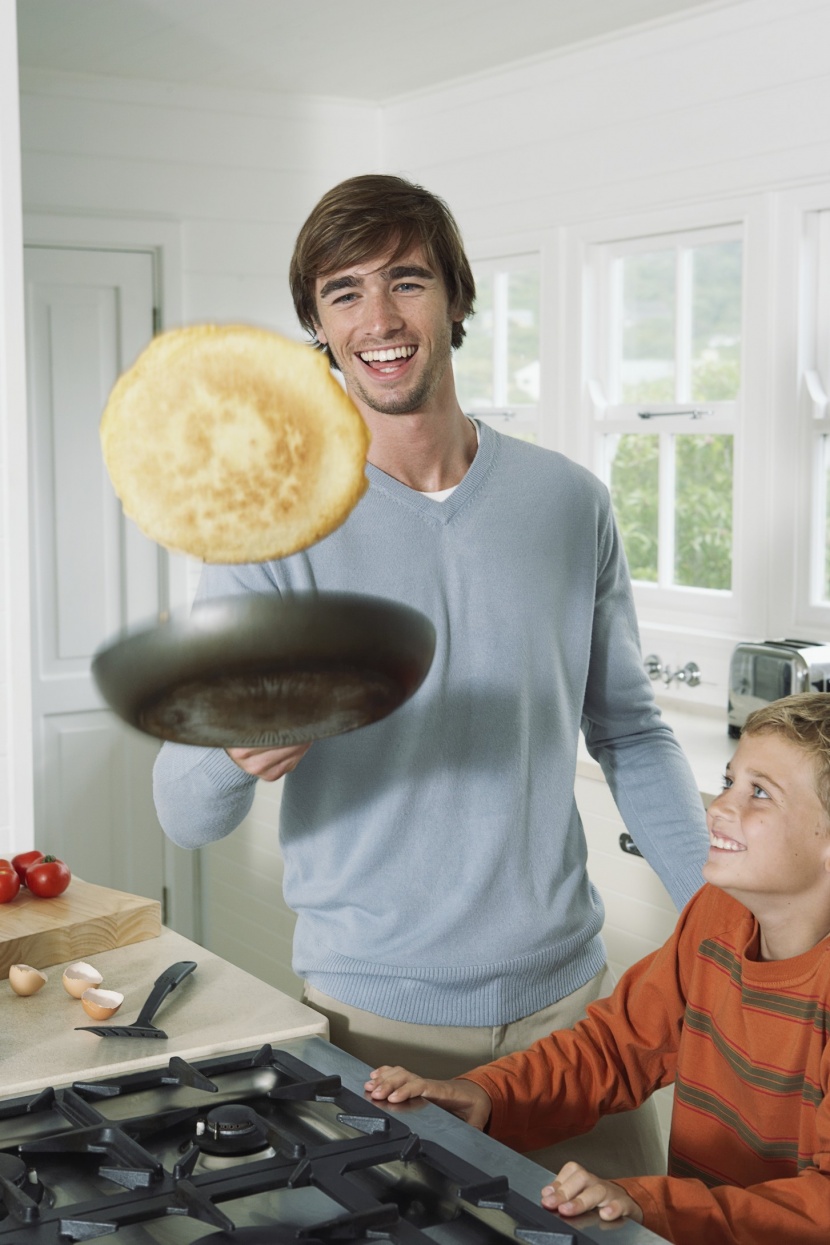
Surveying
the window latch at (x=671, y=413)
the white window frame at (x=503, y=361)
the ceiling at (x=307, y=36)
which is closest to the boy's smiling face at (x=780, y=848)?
the window latch at (x=671, y=413)

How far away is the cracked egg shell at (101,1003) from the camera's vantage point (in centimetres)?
144

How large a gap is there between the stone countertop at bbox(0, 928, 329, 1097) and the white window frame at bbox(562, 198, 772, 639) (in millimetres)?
2247

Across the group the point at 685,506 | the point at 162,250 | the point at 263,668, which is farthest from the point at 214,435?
the point at 162,250

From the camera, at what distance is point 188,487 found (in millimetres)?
893

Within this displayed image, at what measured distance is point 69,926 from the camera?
65.2 inches

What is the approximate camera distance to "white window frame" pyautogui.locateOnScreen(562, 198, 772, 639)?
345 cm

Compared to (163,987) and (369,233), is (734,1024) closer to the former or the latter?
(163,987)

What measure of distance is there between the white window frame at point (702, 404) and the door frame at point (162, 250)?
123 centimetres

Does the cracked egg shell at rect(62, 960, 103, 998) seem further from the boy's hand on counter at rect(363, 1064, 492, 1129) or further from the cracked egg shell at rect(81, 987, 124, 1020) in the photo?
the boy's hand on counter at rect(363, 1064, 492, 1129)

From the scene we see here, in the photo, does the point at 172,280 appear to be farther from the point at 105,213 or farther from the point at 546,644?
the point at 546,644

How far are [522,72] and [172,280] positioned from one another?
1219mm

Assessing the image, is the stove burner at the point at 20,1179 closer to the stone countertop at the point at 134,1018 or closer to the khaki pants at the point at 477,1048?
the stone countertop at the point at 134,1018

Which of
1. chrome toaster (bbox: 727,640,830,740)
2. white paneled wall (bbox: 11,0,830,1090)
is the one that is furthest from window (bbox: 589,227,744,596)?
chrome toaster (bbox: 727,640,830,740)

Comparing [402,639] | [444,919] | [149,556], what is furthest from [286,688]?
[149,556]
